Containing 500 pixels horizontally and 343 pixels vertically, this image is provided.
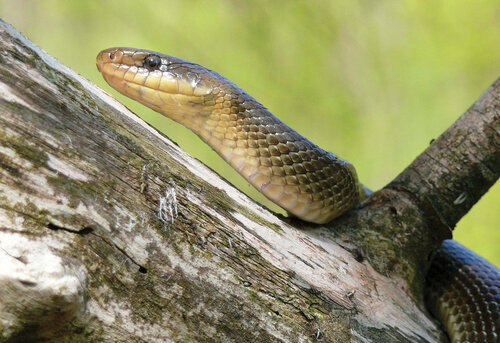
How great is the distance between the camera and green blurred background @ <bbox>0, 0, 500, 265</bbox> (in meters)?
4.88

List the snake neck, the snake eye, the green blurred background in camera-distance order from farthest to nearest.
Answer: the green blurred background, the snake eye, the snake neck

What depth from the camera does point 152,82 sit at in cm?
269

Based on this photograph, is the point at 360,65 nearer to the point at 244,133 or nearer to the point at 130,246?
the point at 244,133

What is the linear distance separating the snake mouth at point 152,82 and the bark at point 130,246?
27.9 inches

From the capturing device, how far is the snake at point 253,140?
260 cm

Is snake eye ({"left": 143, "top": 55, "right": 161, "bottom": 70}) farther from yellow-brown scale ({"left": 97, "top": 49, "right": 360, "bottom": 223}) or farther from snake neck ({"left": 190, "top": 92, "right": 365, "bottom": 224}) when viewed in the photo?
snake neck ({"left": 190, "top": 92, "right": 365, "bottom": 224})

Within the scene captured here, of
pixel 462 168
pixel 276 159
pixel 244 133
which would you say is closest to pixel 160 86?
pixel 244 133

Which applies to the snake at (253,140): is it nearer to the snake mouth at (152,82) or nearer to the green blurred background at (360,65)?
the snake mouth at (152,82)

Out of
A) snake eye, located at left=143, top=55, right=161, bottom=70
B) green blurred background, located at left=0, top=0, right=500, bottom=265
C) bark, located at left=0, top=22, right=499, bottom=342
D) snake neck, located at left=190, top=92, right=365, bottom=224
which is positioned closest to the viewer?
bark, located at left=0, top=22, right=499, bottom=342

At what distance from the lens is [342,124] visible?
5.09m

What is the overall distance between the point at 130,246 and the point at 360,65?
165 inches

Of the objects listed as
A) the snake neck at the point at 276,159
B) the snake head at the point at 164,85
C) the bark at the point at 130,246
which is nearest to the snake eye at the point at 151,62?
the snake head at the point at 164,85

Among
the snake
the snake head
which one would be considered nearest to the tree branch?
the snake

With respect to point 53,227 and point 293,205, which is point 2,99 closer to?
point 53,227
